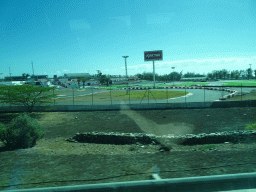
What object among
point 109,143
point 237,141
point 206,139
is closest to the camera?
point 237,141

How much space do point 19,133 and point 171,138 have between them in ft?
28.9

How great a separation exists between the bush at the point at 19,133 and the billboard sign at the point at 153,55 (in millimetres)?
71342

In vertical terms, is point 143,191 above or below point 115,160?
above

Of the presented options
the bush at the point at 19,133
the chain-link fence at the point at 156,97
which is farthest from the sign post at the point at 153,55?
the bush at the point at 19,133

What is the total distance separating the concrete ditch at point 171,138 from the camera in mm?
11914

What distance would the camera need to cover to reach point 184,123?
18.5 m

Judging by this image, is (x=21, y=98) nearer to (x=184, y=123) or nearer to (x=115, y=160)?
(x=184, y=123)

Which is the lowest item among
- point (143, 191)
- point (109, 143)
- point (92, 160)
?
point (109, 143)

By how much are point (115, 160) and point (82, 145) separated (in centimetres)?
601

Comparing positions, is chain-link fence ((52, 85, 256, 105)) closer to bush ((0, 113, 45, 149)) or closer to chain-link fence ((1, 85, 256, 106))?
chain-link fence ((1, 85, 256, 106))

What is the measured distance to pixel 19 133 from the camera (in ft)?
35.6

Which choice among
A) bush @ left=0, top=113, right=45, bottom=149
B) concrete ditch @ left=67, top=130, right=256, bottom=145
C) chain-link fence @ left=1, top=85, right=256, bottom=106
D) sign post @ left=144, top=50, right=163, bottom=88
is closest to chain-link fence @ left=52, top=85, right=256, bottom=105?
chain-link fence @ left=1, top=85, right=256, bottom=106


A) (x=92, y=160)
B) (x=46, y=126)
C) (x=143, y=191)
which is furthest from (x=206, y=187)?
(x=46, y=126)

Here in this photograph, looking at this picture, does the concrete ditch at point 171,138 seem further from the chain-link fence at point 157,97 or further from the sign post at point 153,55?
the sign post at point 153,55
